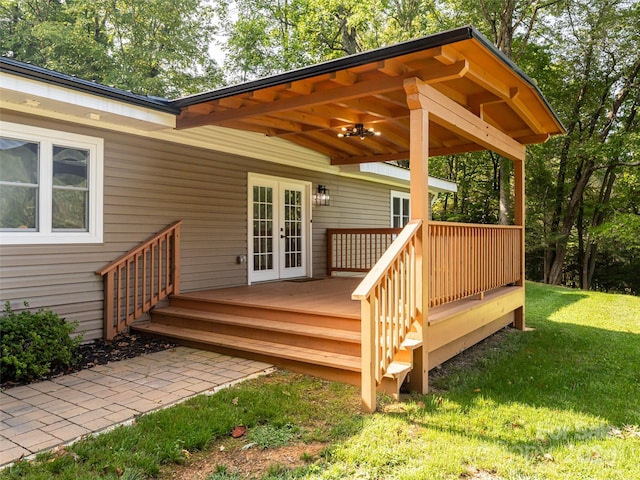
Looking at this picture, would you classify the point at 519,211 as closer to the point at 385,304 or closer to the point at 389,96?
the point at 389,96

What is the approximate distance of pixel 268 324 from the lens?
15.3 feet

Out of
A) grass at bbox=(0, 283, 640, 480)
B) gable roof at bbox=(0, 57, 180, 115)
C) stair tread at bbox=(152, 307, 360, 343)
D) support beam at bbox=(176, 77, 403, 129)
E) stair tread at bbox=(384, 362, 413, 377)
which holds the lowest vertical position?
grass at bbox=(0, 283, 640, 480)

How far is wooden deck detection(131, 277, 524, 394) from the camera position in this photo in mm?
3908

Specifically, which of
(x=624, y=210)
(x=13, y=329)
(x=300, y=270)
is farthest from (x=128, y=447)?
(x=624, y=210)

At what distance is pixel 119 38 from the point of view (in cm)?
1484

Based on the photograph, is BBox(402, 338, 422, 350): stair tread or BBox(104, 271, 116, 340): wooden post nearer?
BBox(402, 338, 422, 350): stair tread

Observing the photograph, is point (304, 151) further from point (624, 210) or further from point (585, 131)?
point (624, 210)

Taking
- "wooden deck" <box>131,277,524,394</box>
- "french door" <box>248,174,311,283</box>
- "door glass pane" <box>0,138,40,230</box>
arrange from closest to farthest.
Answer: "wooden deck" <box>131,277,524,394</box> → "door glass pane" <box>0,138,40,230</box> → "french door" <box>248,174,311,283</box>

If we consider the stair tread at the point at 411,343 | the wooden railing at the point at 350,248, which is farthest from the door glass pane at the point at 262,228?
the stair tread at the point at 411,343

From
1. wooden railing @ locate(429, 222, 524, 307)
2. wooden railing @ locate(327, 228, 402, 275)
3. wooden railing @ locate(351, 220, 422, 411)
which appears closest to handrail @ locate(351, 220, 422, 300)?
wooden railing @ locate(351, 220, 422, 411)

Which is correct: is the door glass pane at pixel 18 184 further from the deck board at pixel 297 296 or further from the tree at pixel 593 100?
the tree at pixel 593 100

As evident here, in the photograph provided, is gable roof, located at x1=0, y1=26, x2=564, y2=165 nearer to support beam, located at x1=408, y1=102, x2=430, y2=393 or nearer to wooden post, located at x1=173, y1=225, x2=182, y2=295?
support beam, located at x1=408, y1=102, x2=430, y2=393

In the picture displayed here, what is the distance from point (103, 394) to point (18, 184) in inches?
95.5

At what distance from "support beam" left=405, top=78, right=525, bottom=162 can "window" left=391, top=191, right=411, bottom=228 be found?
5821 millimetres
